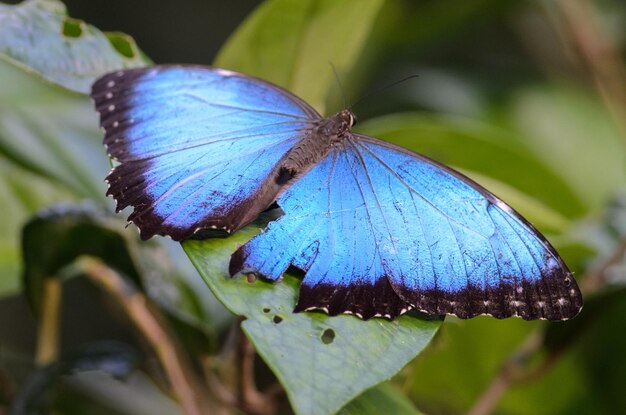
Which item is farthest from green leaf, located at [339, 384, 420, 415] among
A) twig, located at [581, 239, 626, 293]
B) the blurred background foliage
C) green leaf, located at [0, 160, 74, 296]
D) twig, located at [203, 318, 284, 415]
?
green leaf, located at [0, 160, 74, 296]

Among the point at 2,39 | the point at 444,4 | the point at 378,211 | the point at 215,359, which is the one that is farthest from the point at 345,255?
the point at 444,4

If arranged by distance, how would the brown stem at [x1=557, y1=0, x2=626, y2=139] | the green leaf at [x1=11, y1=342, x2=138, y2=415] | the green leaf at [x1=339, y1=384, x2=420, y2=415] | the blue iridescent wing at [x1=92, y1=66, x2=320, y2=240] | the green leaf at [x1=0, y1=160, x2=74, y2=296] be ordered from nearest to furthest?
the green leaf at [x1=339, y1=384, x2=420, y2=415] → the blue iridescent wing at [x1=92, y1=66, x2=320, y2=240] → the green leaf at [x1=11, y1=342, x2=138, y2=415] → the green leaf at [x1=0, y1=160, x2=74, y2=296] → the brown stem at [x1=557, y1=0, x2=626, y2=139]

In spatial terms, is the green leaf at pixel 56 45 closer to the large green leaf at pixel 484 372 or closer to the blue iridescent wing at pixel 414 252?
the blue iridescent wing at pixel 414 252

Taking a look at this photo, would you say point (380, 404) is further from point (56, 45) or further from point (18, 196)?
point (18, 196)

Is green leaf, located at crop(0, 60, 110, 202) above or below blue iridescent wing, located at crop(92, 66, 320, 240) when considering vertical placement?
below

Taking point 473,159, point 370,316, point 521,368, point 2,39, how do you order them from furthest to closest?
point 473,159 < point 521,368 < point 2,39 < point 370,316

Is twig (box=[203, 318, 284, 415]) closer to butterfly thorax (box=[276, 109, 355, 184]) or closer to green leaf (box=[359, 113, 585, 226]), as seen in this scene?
butterfly thorax (box=[276, 109, 355, 184])

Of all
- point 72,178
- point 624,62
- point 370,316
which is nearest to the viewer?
point 370,316

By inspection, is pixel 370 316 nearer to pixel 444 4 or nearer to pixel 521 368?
pixel 521 368
